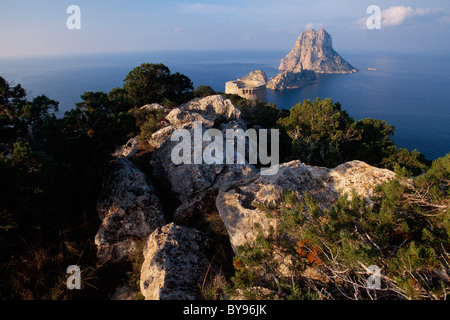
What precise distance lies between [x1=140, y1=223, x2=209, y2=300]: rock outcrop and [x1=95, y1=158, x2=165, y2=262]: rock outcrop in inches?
34.5

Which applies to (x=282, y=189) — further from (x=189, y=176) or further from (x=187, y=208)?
A: (x=189, y=176)

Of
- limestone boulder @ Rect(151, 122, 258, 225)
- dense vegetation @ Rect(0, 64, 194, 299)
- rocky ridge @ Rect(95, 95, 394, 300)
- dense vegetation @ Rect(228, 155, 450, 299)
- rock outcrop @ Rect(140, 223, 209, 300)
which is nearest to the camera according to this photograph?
dense vegetation @ Rect(228, 155, 450, 299)

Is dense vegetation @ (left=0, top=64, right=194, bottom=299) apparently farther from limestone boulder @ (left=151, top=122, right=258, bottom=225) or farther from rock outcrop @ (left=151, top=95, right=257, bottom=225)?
limestone boulder @ (left=151, top=122, right=258, bottom=225)

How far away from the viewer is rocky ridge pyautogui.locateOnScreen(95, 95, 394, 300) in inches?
189

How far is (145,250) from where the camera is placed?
5402mm

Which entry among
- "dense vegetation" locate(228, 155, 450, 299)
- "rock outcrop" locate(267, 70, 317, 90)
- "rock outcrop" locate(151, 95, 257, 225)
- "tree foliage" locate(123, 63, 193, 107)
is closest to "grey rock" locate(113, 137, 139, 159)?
"rock outcrop" locate(151, 95, 257, 225)

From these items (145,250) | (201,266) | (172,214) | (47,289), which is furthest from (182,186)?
(47,289)

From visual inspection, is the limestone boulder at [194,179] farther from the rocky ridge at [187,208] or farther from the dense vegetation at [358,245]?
the dense vegetation at [358,245]

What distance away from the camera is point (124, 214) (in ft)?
20.5

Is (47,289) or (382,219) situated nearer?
(382,219)

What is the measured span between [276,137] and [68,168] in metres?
10.7

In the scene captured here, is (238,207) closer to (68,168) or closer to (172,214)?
(172,214)

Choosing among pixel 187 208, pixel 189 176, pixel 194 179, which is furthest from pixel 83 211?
pixel 194 179

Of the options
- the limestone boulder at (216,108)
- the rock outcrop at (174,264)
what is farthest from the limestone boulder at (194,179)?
the limestone boulder at (216,108)
